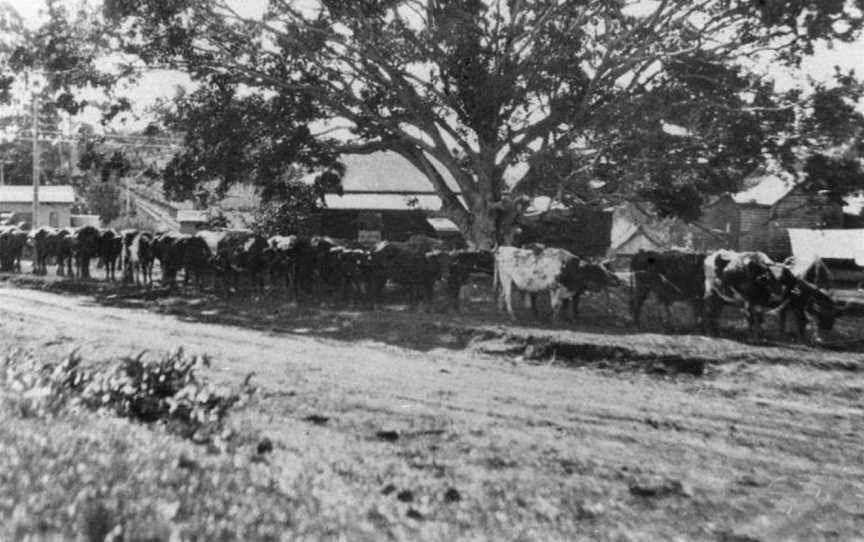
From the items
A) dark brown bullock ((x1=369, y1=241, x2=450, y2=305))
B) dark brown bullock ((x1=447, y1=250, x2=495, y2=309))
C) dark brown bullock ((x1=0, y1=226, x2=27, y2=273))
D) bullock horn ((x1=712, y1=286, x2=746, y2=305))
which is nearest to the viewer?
bullock horn ((x1=712, y1=286, x2=746, y2=305))

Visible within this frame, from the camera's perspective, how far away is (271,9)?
72.2 feet

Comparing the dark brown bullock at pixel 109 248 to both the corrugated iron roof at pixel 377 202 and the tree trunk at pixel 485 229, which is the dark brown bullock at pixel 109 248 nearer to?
the corrugated iron roof at pixel 377 202

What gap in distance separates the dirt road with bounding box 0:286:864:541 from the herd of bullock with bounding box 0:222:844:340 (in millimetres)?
3415

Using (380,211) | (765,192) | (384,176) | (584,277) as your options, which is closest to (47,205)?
(384,176)

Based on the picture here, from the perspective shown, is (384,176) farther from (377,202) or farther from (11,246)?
(11,246)

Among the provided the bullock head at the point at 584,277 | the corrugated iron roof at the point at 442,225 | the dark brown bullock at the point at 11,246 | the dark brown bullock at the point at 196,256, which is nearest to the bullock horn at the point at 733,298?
the bullock head at the point at 584,277

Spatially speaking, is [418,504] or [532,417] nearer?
[418,504]

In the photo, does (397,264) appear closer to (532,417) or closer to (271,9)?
(271,9)

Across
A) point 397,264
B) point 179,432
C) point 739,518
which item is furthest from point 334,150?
point 739,518

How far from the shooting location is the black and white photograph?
5.49 meters

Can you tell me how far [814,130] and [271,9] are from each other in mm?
15224

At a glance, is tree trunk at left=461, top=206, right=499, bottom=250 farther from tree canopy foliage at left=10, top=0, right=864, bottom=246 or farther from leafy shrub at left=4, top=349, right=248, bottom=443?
leafy shrub at left=4, top=349, right=248, bottom=443

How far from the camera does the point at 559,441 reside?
24.3 ft

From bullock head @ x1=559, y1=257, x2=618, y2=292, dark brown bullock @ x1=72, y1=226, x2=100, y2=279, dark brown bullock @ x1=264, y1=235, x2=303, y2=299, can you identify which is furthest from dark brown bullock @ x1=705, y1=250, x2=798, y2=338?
dark brown bullock @ x1=72, y1=226, x2=100, y2=279
